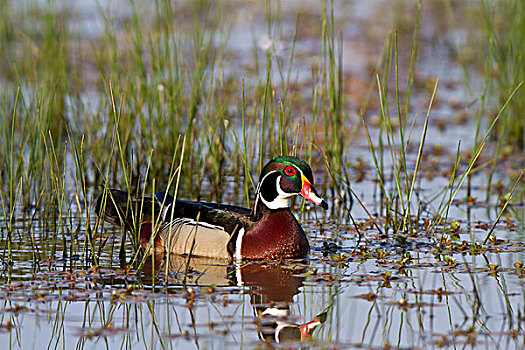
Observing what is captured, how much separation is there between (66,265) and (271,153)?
2.99 m

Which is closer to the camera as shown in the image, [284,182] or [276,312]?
[276,312]

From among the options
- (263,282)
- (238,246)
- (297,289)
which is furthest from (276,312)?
(238,246)

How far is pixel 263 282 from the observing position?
705 cm

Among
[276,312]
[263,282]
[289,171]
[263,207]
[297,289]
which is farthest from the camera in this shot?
[263,207]

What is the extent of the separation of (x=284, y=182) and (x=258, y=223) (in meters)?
0.40

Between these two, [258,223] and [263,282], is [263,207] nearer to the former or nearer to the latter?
[258,223]

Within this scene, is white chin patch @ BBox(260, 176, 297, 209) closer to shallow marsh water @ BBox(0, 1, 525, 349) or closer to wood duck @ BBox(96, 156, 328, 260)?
wood duck @ BBox(96, 156, 328, 260)

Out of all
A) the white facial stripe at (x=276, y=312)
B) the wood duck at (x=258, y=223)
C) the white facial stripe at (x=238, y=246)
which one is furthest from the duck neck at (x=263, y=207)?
the white facial stripe at (x=276, y=312)

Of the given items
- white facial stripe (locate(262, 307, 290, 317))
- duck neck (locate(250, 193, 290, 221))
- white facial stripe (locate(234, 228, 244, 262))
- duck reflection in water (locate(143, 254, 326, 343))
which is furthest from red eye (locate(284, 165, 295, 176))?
white facial stripe (locate(262, 307, 290, 317))

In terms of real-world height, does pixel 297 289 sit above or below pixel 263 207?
below

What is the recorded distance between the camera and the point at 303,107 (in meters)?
13.8

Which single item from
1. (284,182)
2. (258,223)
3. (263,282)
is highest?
(284,182)

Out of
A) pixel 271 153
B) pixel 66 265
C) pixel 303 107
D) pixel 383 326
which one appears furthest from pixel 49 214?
pixel 303 107

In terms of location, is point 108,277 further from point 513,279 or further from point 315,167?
point 315,167
